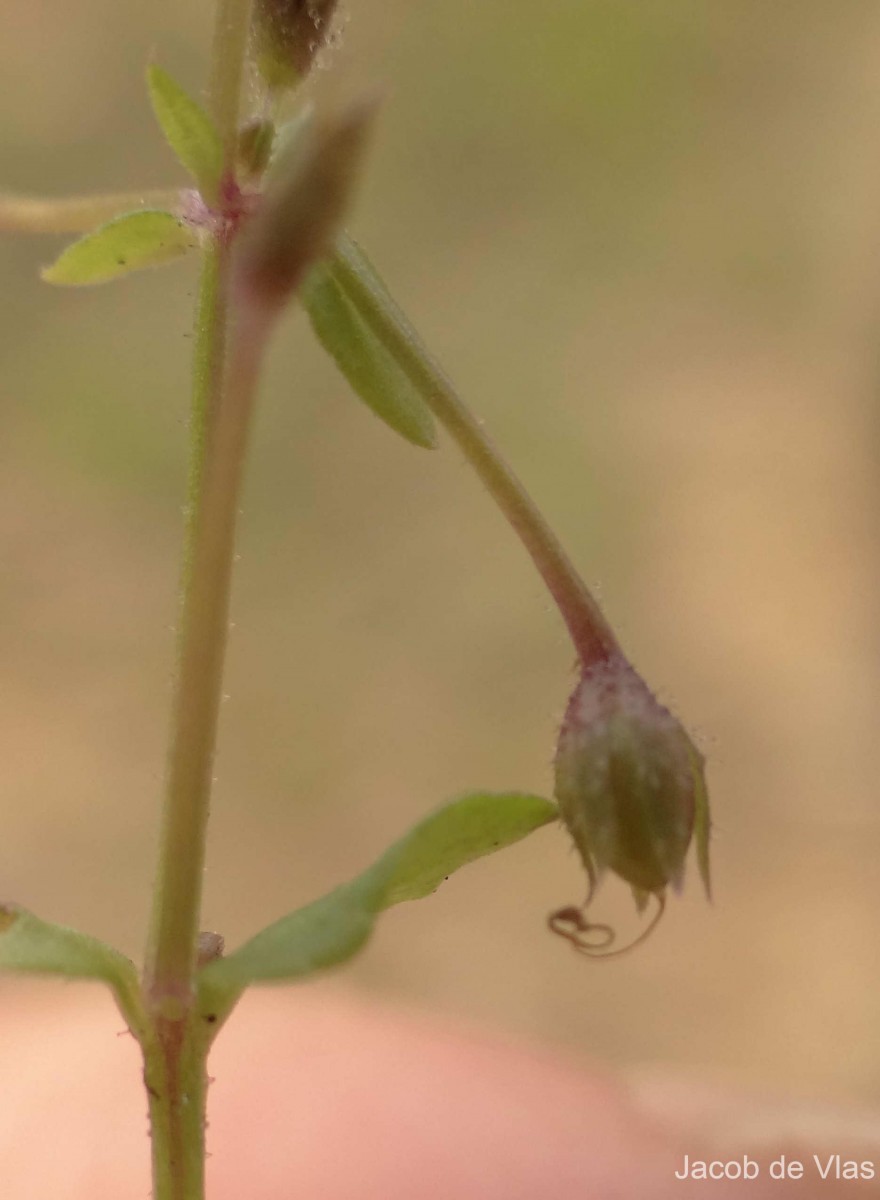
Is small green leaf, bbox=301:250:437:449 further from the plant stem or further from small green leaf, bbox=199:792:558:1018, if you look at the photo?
small green leaf, bbox=199:792:558:1018

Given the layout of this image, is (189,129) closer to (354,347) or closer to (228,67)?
(228,67)

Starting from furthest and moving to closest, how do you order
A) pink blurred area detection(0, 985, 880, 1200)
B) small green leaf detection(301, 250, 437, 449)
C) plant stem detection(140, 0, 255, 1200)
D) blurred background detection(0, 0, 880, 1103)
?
blurred background detection(0, 0, 880, 1103) → pink blurred area detection(0, 985, 880, 1200) → small green leaf detection(301, 250, 437, 449) → plant stem detection(140, 0, 255, 1200)

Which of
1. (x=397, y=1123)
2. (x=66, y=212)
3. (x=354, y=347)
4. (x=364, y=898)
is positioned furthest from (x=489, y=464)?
(x=397, y=1123)

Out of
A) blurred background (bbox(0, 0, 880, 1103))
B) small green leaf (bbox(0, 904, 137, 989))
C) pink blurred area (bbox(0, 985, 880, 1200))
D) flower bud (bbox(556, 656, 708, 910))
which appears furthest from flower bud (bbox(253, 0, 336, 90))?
blurred background (bbox(0, 0, 880, 1103))

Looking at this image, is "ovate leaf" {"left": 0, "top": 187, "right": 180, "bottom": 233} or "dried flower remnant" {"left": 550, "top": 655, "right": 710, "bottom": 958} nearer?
"dried flower remnant" {"left": 550, "top": 655, "right": 710, "bottom": 958}

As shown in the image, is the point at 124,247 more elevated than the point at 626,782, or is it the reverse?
the point at 124,247

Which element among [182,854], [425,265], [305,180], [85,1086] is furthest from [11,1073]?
[425,265]

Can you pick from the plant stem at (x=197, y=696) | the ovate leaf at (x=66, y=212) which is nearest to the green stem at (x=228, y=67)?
the plant stem at (x=197, y=696)
